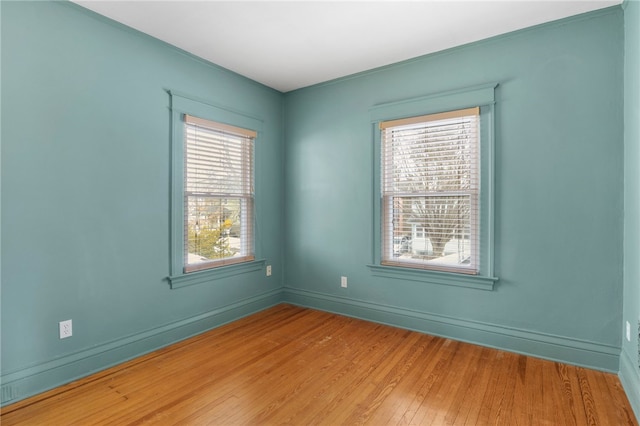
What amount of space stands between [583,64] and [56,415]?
4.35 m

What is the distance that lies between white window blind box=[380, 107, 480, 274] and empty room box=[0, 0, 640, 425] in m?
0.02

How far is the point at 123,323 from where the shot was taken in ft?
8.82

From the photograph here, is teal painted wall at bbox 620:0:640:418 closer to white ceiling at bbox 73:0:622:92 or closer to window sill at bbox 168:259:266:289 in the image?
white ceiling at bbox 73:0:622:92

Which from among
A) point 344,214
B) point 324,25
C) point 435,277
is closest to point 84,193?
point 324,25

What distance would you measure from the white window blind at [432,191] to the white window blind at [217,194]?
1535mm

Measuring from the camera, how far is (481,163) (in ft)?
9.78

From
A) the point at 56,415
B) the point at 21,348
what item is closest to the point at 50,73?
the point at 21,348

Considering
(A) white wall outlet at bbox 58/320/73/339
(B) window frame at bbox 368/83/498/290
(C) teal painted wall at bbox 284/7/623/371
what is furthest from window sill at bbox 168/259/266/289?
(B) window frame at bbox 368/83/498/290

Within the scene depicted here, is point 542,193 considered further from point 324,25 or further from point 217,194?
point 217,194

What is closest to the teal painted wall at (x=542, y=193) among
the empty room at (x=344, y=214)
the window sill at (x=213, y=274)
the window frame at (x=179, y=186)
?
the empty room at (x=344, y=214)

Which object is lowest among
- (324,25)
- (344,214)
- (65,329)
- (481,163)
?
(65,329)

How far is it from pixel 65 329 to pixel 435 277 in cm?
304

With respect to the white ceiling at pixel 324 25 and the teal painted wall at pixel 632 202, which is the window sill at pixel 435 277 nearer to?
the teal painted wall at pixel 632 202

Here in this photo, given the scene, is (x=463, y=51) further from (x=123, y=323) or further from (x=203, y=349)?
(x=123, y=323)
